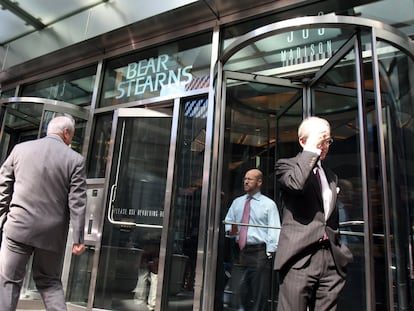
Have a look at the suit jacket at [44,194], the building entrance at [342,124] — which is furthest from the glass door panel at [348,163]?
the suit jacket at [44,194]

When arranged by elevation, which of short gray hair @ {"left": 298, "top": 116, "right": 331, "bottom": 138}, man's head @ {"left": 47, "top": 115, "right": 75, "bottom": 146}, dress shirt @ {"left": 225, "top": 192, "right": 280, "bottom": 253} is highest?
man's head @ {"left": 47, "top": 115, "right": 75, "bottom": 146}

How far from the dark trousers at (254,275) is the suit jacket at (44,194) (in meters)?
1.44

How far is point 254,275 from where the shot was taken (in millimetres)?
3055

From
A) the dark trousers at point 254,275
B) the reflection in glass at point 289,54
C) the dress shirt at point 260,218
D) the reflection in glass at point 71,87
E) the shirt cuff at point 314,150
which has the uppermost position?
the reflection in glass at point 71,87

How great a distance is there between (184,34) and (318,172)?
9.31 feet

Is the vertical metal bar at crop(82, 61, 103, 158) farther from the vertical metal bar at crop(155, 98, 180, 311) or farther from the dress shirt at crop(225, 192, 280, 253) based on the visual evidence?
the dress shirt at crop(225, 192, 280, 253)

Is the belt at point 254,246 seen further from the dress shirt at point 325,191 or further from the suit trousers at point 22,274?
the suit trousers at point 22,274

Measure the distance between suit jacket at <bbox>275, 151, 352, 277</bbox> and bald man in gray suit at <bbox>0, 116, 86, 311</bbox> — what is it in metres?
1.23

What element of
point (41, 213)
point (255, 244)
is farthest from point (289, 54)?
point (41, 213)

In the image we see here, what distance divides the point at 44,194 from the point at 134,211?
1698mm

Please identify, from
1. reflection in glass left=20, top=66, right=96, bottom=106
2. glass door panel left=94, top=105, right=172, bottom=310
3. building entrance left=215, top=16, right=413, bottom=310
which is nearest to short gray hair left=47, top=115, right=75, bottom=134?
building entrance left=215, top=16, right=413, bottom=310

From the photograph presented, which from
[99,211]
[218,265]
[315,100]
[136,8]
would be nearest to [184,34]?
[136,8]

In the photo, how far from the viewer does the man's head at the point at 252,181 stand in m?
3.16

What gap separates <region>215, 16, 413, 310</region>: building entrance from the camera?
2.23 m
